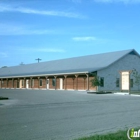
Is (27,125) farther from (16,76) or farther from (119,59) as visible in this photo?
(16,76)

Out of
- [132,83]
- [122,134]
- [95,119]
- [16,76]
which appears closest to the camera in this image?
[122,134]

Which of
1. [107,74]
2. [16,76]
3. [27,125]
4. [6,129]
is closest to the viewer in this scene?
[6,129]

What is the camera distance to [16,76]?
49.7 metres

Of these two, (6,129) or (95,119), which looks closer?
(6,129)

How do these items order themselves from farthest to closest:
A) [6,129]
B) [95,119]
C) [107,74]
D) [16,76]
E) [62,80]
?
[16,76], [62,80], [107,74], [95,119], [6,129]

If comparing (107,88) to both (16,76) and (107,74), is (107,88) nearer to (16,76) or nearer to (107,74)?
(107,74)

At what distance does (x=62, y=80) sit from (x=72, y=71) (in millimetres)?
4252

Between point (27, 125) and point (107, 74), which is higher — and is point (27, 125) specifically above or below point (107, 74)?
below

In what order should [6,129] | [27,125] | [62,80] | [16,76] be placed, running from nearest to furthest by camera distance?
1. [6,129]
2. [27,125]
3. [62,80]
4. [16,76]

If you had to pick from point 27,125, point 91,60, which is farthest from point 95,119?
point 91,60

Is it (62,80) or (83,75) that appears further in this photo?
(62,80)

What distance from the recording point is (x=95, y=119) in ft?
34.0

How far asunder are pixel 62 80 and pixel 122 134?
3516cm

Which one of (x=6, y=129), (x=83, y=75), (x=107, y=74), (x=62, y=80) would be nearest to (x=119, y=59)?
(x=107, y=74)
